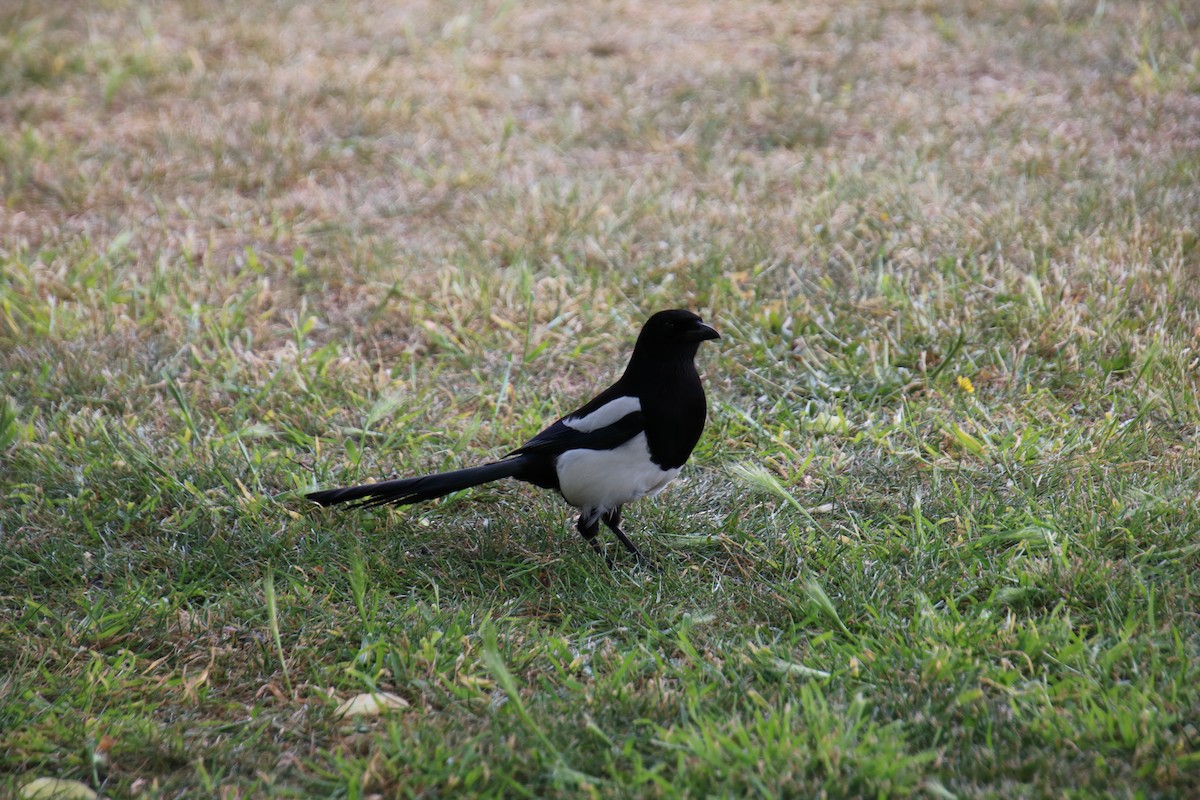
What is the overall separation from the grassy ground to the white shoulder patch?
379 millimetres

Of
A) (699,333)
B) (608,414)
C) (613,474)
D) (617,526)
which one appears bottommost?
(617,526)

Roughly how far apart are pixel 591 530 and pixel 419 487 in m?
0.52

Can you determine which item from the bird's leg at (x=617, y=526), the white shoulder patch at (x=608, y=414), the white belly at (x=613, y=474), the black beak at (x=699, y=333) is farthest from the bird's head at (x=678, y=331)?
the bird's leg at (x=617, y=526)

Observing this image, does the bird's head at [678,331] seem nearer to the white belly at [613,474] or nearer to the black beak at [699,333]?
the black beak at [699,333]

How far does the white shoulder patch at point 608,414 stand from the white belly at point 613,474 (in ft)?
0.25

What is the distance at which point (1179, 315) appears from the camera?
4.13m

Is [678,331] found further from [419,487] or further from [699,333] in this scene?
[419,487]

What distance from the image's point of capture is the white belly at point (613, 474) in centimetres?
319

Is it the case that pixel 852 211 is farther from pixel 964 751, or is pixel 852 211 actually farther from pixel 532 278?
pixel 964 751

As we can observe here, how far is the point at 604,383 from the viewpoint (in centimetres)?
433

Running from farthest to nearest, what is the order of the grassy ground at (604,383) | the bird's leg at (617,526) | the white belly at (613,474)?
the bird's leg at (617,526) → the white belly at (613,474) → the grassy ground at (604,383)

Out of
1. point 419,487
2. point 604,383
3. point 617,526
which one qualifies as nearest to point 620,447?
point 617,526

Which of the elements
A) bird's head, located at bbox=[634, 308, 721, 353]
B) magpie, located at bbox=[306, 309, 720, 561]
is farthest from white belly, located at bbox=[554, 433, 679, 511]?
bird's head, located at bbox=[634, 308, 721, 353]

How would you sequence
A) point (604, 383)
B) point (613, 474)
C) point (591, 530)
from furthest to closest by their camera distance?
1. point (604, 383)
2. point (591, 530)
3. point (613, 474)
